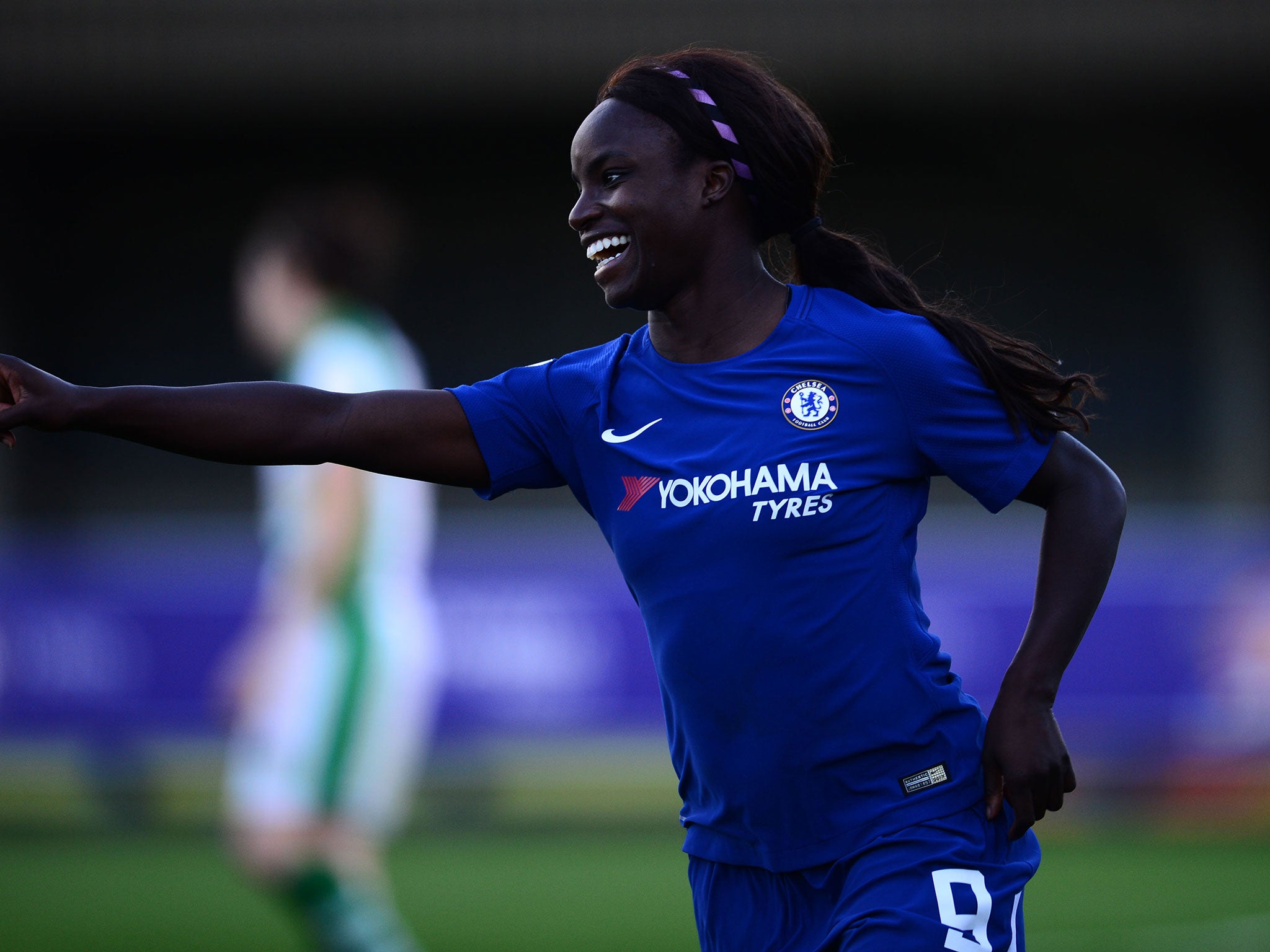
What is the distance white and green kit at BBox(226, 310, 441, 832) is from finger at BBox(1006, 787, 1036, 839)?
8.29ft

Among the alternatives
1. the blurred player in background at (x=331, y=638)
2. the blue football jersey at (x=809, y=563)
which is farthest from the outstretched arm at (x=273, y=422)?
the blurred player in background at (x=331, y=638)

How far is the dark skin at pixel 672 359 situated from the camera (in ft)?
8.54

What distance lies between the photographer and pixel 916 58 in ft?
42.4

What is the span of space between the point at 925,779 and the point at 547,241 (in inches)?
509

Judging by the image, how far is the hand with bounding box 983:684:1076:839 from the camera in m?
2.55

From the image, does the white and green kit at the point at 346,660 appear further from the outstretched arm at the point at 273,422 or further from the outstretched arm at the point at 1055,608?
the outstretched arm at the point at 1055,608

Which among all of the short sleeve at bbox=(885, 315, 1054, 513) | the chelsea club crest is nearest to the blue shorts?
the short sleeve at bbox=(885, 315, 1054, 513)

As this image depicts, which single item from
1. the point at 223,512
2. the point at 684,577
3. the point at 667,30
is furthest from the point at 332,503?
the point at 223,512

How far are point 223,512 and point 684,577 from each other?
1229 cm

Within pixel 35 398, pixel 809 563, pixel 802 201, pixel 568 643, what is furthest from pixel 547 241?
pixel 809 563

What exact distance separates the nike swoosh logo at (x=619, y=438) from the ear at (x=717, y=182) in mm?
388

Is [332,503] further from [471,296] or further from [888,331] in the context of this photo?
[471,296]

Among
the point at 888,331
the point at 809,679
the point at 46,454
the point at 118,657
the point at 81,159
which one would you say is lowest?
the point at 809,679

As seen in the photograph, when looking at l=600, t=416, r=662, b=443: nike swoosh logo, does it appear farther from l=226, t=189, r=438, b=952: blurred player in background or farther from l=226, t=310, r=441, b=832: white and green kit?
l=226, t=310, r=441, b=832: white and green kit
